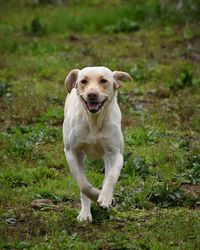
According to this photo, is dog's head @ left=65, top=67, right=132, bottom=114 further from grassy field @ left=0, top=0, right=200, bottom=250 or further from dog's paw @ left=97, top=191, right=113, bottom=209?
grassy field @ left=0, top=0, right=200, bottom=250

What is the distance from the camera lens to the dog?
766cm

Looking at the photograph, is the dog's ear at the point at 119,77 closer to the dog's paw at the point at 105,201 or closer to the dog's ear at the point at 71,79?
the dog's ear at the point at 71,79

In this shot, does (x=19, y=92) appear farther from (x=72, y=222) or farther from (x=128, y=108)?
(x=72, y=222)

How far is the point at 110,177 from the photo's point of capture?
7656mm

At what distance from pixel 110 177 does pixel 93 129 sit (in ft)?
1.62

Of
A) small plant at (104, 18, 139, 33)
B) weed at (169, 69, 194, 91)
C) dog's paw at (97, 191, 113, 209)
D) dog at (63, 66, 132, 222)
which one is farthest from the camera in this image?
small plant at (104, 18, 139, 33)

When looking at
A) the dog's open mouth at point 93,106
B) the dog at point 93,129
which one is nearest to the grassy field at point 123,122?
the dog at point 93,129

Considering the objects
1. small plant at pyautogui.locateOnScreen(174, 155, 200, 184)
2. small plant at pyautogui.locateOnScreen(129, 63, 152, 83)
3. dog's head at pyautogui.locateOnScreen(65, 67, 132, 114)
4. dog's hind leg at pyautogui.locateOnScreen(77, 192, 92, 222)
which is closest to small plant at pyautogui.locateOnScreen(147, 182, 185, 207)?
small plant at pyautogui.locateOnScreen(174, 155, 200, 184)

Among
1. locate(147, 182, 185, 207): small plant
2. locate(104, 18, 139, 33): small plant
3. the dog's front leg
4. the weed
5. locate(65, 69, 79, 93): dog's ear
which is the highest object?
locate(65, 69, 79, 93): dog's ear

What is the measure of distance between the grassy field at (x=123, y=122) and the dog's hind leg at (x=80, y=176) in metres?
0.29

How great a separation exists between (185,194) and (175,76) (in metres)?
6.33

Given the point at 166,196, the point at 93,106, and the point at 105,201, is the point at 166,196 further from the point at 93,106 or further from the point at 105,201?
the point at 93,106

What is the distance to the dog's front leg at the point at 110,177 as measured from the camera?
292 inches

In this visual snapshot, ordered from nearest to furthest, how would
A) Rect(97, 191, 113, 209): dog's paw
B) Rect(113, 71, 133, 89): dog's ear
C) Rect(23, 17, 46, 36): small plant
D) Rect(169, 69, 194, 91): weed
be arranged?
Rect(97, 191, 113, 209): dog's paw → Rect(113, 71, 133, 89): dog's ear → Rect(169, 69, 194, 91): weed → Rect(23, 17, 46, 36): small plant
